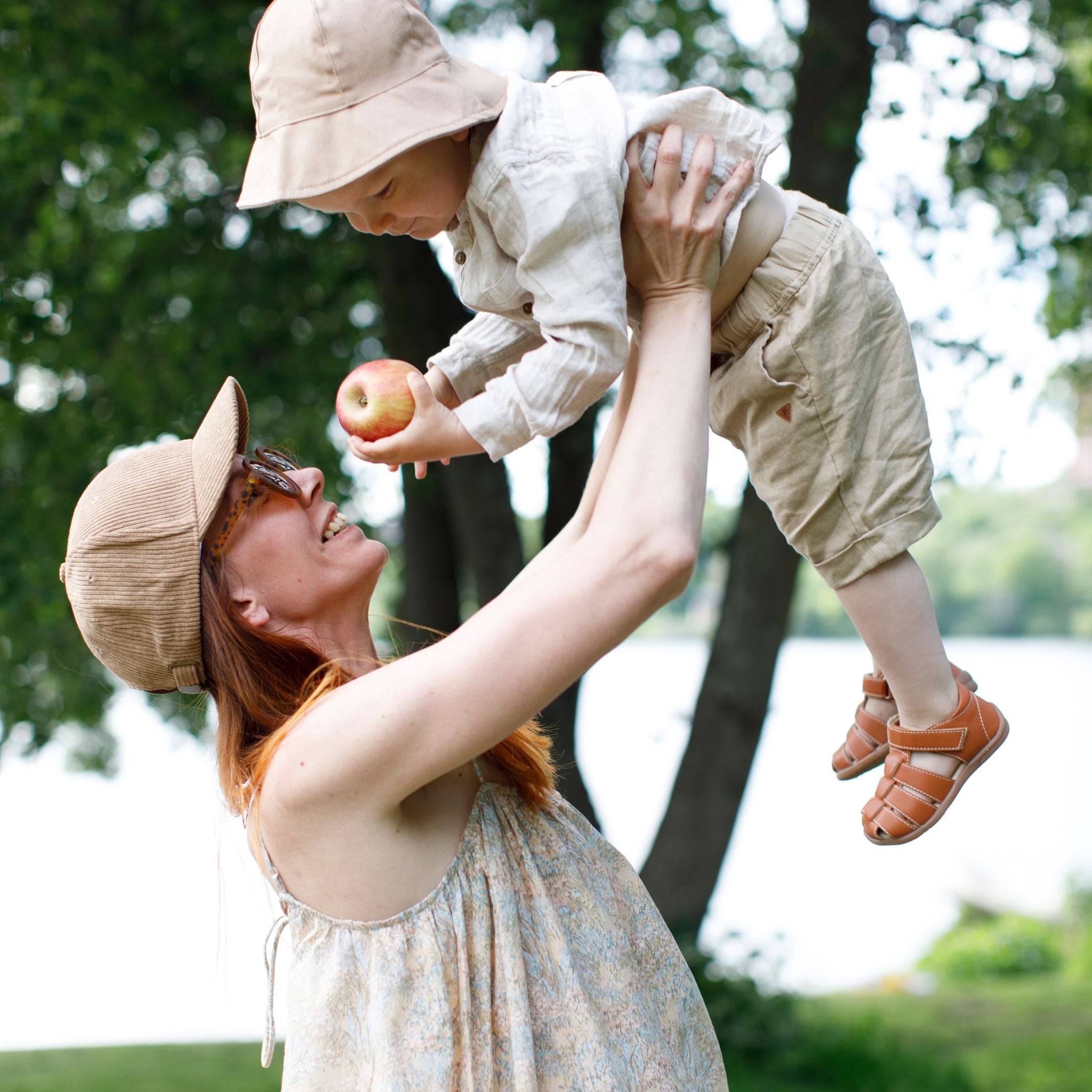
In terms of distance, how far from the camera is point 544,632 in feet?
4.58

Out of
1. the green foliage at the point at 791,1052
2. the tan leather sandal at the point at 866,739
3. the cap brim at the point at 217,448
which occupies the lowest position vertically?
the green foliage at the point at 791,1052

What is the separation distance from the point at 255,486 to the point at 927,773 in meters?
1.08

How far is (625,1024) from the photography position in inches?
62.8

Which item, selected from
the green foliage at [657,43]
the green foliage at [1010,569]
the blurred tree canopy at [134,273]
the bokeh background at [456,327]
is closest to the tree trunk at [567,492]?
the bokeh background at [456,327]

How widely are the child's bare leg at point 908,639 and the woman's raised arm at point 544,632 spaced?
0.47 metres

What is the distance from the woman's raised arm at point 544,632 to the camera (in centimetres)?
139

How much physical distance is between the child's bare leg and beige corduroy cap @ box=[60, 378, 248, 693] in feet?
3.09

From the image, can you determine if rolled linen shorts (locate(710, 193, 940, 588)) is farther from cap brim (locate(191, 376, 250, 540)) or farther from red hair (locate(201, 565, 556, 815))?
cap brim (locate(191, 376, 250, 540))

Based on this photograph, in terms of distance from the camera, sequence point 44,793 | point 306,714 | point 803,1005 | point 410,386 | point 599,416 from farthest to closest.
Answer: point 44,793, point 803,1005, point 599,416, point 410,386, point 306,714

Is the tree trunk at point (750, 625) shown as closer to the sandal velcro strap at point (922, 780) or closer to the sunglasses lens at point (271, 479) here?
the sandal velcro strap at point (922, 780)

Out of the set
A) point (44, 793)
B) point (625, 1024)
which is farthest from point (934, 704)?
point (44, 793)

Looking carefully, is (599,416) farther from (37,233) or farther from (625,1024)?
(625,1024)

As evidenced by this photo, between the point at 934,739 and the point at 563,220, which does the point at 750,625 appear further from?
the point at 563,220

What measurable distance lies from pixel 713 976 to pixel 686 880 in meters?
0.82
